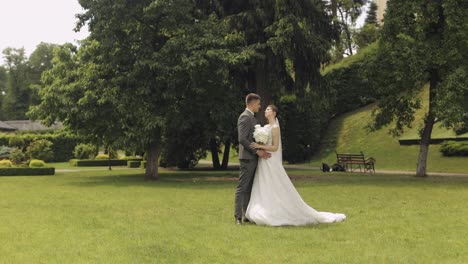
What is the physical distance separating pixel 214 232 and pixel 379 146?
96.6 ft

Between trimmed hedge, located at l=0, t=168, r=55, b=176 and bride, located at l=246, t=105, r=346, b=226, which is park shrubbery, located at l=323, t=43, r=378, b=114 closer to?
trimmed hedge, located at l=0, t=168, r=55, b=176

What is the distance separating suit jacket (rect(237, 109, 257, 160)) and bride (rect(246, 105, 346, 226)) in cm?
17

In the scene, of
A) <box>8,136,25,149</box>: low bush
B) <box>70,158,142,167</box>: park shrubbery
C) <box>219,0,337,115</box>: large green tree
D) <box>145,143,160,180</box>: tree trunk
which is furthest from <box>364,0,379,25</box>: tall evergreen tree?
<box>145,143,160,180</box>: tree trunk

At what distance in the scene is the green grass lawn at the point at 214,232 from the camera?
6.34m

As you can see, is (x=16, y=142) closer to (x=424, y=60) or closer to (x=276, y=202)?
(x=424, y=60)

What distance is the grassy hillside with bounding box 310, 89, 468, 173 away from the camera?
28.6m

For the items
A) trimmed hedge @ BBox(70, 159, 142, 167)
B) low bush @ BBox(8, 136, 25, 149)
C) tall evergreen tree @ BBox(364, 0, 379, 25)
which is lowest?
trimmed hedge @ BBox(70, 159, 142, 167)

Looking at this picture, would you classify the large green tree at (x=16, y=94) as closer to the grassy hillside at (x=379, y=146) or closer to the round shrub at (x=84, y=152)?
the round shrub at (x=84, y=152)

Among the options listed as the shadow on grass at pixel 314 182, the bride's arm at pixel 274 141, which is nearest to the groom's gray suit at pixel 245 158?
the bride's arm at pixel 274 141

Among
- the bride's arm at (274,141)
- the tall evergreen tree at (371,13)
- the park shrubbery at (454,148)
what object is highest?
the tall evergreen tree at (371,13)

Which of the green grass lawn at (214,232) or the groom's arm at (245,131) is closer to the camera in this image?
the green grass lawn at (214,232)

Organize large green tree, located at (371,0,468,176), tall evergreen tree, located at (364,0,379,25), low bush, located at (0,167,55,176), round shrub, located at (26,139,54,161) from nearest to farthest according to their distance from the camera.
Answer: large green tree, located at (371,0,468,176)
low bush, located at (0,167,55,176)
round shrub, located at (26,139,54,161)
tall evergreen tree, located at (364,0,379,25)

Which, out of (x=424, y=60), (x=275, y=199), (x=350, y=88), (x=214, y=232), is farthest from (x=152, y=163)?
(x=350, y=88)

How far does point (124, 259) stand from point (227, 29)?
1603 cm
